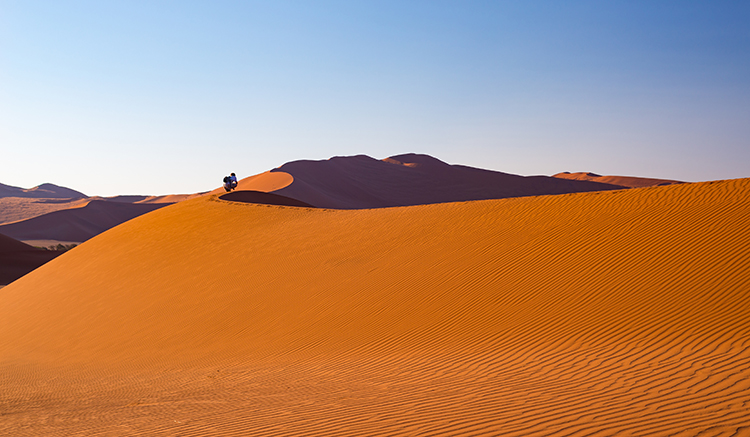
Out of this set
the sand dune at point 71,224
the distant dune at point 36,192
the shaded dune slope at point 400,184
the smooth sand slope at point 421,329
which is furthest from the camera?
the distant dune at point 36,192

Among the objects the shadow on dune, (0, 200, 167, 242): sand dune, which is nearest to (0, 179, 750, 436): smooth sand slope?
the shadow on dune

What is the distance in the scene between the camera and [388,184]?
272ft

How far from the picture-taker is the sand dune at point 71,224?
66.8 meters

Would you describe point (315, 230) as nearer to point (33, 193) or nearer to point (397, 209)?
point (397, 209)

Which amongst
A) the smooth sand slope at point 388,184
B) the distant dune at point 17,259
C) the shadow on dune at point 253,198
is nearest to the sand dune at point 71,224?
the smooth sand slope at point 388,184

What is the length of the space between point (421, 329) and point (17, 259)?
37447mm

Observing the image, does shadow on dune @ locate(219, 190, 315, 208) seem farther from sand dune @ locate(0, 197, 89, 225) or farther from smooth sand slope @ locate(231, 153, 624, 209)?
sand dune @ locate(0, 197, 89, 225)

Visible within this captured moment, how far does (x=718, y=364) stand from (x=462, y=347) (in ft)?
11.8

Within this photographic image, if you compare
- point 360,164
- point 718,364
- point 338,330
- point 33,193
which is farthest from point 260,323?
point 33,193

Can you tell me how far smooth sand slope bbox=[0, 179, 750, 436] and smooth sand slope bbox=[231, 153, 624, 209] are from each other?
46.9 metres

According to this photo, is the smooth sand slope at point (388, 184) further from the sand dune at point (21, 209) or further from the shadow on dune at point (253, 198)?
the sand dune at point (21, 209)

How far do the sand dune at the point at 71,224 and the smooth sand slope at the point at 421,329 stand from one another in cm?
5479

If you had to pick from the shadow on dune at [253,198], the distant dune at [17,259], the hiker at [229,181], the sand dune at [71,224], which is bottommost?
the distant dune at [17,259]

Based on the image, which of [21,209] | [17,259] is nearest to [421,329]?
[17,259]
